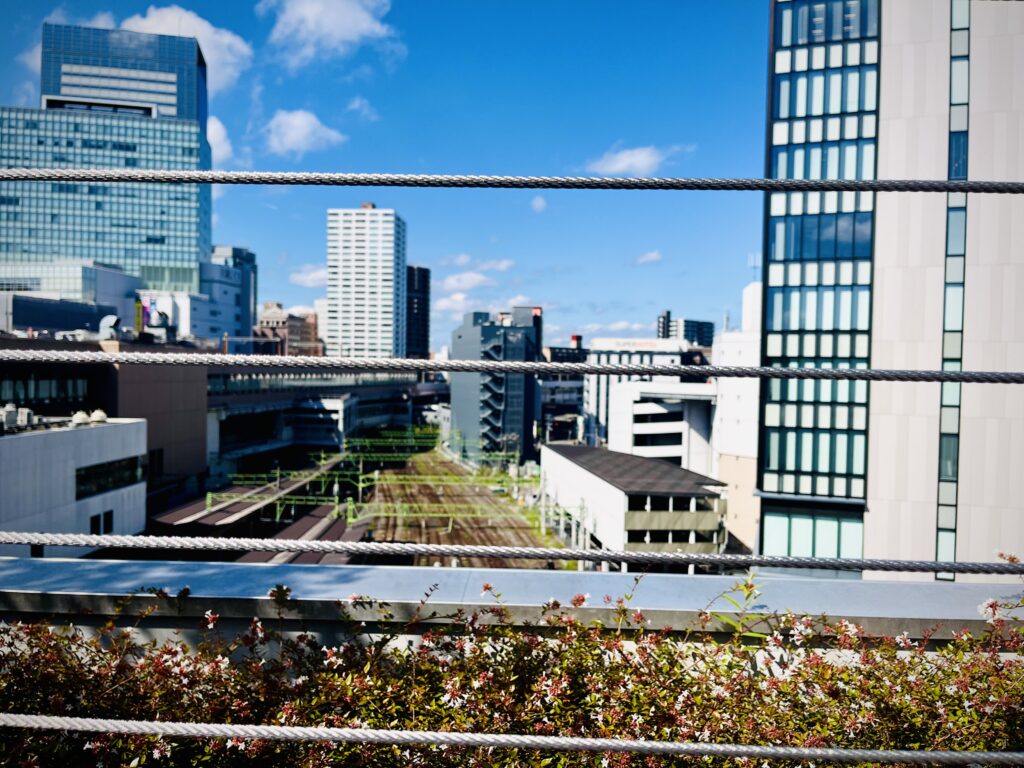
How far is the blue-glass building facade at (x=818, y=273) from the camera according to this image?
14.2 metres

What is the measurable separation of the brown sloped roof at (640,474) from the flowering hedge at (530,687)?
54.4ft

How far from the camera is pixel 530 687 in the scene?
138 cm

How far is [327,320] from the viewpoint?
372ft

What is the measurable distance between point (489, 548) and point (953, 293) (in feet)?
52.8

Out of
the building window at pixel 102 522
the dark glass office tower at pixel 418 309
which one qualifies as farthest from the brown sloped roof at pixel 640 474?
the dark glass office tower at pixel 418 309

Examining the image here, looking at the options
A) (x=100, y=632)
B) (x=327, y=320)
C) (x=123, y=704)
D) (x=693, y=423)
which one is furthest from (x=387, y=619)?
(x=327, y=320)

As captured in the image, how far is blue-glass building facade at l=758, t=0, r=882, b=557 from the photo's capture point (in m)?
14.2

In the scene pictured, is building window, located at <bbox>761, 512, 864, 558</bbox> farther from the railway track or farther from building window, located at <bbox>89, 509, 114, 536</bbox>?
building window, located at <bbox>89, 509, 114, 536</bbox>

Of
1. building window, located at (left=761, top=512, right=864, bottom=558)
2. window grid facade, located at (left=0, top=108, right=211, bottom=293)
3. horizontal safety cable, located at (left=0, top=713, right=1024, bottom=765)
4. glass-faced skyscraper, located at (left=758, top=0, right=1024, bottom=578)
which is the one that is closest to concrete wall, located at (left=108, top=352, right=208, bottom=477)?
building window, located at (left=761, top=512, right=864, bottom=558)

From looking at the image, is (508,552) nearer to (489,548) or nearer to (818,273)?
(489,548)

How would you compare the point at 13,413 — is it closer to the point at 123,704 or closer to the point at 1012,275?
the point at 123,704

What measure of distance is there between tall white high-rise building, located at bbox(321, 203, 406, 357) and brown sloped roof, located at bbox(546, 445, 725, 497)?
3418 inches

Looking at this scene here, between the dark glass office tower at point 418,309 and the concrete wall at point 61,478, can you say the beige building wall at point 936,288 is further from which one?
the dark glass office tower at point 418,309

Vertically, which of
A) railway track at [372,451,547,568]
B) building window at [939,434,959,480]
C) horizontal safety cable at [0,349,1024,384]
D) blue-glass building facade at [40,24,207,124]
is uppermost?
blue-glass building facade at [40,24,207,124]
